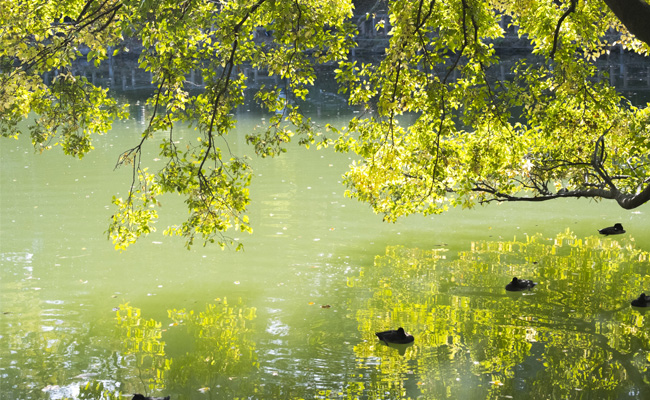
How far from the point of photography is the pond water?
7.82 m

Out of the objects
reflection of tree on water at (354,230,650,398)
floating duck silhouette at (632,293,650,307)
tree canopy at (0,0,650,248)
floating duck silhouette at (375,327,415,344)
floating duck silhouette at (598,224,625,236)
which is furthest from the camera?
floating duck silhouette at (598,224,625,236)

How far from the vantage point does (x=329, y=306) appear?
10.2 meters

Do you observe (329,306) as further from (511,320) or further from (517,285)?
(517,285)

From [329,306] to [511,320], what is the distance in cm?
229

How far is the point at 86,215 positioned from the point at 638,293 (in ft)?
34.0

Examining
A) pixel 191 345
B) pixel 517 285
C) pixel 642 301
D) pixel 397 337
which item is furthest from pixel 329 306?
pixel 642 301

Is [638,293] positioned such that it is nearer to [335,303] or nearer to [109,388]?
[335,303]

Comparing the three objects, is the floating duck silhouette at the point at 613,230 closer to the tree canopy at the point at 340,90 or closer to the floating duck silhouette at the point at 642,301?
the tree canopy at the point at 340,90

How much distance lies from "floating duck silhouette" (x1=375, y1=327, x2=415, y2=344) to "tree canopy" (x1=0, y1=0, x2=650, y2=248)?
1840 millimetres

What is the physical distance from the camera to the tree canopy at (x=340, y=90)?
795 cm

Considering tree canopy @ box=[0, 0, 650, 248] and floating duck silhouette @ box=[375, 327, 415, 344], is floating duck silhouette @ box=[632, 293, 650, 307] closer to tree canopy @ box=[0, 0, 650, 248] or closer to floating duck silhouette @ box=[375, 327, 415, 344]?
tree canopy @ box=[0, 0, 650, 248]

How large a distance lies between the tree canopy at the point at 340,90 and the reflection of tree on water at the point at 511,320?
4.39ft

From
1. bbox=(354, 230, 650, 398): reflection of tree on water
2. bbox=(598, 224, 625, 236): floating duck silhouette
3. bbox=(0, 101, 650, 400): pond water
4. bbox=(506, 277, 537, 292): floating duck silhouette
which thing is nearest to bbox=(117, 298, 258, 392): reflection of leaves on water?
bbox=(0, 101, 650, 400): pond water

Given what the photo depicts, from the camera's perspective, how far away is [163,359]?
8.41 metres
